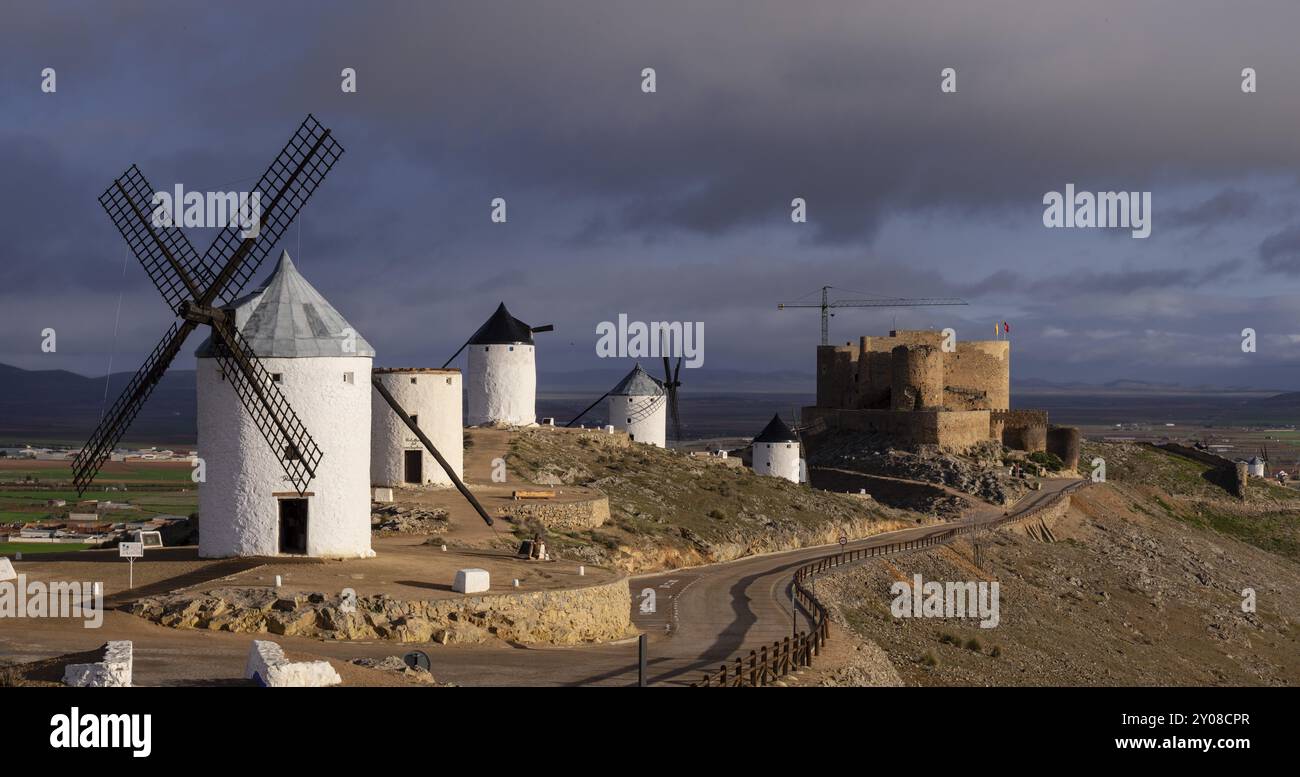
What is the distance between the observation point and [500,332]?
4984 centimetres

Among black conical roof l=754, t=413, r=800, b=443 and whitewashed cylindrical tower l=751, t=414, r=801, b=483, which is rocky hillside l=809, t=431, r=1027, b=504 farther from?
whitewashed cylindrical tower l=751, t=414, r=801, b=483

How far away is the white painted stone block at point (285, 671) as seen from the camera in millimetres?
14148

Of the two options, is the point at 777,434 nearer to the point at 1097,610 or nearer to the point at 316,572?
the point at 1097,610

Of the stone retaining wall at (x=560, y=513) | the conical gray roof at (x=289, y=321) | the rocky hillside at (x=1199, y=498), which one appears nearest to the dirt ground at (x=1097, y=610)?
the rocky hillside at (x=1199, y=498)

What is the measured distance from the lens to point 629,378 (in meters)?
58.9

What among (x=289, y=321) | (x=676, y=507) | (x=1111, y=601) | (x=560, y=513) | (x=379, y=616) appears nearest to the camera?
(x=379, y=616)

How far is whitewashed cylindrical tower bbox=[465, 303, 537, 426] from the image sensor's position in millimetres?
49812

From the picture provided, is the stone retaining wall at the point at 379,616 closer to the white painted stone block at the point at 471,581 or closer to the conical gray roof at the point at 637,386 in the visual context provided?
the white painted stone block at the point at 471,581

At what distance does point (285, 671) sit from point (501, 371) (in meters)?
36.1

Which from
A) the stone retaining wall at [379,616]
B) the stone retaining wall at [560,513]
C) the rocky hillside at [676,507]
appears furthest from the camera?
the rocky hillside at [676,507]

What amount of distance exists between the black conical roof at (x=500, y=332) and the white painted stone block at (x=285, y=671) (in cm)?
3492

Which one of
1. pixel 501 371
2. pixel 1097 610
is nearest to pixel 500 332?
pixel 501 371
